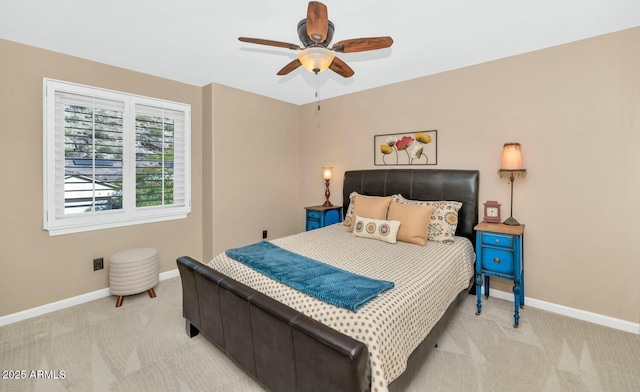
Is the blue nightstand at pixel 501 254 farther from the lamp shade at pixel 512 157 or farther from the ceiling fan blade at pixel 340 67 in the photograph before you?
the ceiling fan blade at pixel 340 67

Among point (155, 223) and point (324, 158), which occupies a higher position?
point (324, 158)

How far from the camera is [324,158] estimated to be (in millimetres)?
4586

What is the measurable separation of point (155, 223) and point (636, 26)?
201 inches

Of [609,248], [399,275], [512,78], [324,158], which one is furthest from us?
[324,158]

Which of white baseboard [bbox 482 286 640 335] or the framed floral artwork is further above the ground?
the framed floral artwork

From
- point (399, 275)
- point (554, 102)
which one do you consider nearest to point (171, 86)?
point (399, 275)

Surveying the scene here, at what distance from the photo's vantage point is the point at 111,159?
312 centimetres

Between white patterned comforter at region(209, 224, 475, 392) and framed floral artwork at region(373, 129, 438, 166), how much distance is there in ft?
3.75

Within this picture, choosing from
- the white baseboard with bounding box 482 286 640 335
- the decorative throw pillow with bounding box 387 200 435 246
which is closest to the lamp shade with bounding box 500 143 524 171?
the decorative throw pillow with bounding box 387 200 435 246

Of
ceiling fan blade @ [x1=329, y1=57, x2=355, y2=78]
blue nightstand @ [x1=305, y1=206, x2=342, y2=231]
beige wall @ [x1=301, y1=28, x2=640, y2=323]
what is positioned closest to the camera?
ceiling fan blade @ [x1=329, y1=57, x2=355, y2=78]

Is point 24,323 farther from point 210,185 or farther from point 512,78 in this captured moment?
point 512,78

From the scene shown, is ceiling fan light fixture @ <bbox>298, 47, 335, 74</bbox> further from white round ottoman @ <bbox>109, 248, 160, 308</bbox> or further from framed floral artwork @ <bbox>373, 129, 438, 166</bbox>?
white round ottoman @ <bbox>109, 248, 160, 308</bbox>

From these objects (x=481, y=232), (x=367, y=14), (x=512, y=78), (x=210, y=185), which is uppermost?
(x=367, y=14)

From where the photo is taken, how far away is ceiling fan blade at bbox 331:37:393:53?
187 centimetres
